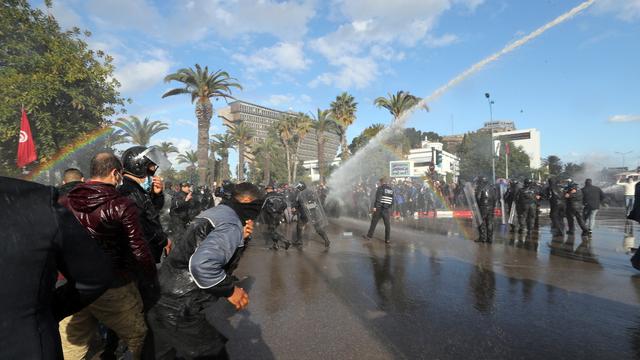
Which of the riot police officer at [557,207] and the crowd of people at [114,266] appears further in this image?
the riot police officer at [557,207]

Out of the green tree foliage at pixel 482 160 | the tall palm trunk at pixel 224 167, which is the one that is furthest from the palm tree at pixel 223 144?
the green tree foliage at pixel 482 160

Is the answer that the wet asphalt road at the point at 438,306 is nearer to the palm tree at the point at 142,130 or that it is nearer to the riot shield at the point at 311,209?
the riot shield at the point at 311,209

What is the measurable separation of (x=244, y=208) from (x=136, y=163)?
1599 millimetres

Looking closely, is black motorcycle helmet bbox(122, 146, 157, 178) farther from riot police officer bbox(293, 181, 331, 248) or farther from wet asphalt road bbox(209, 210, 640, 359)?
riot police officer bbox(293, 181, 331, 248)

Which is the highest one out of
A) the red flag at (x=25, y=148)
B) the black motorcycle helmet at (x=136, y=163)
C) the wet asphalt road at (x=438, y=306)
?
the red flag at (x=25, y=148)

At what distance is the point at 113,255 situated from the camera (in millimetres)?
2703

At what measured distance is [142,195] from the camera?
3.58m

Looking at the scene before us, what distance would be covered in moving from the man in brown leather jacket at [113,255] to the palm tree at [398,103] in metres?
32.8

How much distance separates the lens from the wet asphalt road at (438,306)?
3.81 metres

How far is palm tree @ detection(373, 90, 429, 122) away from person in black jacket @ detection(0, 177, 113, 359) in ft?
111

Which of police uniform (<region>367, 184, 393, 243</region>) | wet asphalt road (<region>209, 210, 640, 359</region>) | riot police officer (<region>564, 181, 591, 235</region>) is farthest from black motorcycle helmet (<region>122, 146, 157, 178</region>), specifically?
riot police officer (<region>564, 181, 591, 235</region>)

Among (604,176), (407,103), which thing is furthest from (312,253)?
(604,176)

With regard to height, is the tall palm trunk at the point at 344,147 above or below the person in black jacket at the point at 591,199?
above

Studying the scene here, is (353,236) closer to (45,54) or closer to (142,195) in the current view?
(142,195)
